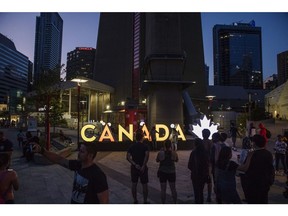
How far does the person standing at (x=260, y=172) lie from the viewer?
5211mm

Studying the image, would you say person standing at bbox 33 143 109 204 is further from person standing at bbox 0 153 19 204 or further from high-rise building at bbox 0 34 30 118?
high-rise building at bbox 0 34 30 118

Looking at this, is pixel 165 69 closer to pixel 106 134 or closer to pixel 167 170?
pixel 106 134

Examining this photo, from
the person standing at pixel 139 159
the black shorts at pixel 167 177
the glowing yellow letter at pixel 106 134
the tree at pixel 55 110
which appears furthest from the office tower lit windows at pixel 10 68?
the black shorts at pixel 167 177

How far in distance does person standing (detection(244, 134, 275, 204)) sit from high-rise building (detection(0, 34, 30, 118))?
247 feet

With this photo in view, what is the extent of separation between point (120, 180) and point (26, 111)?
41.1m

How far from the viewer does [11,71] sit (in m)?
107

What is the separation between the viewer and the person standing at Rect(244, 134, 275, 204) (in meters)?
5.21

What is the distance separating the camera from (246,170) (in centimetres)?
528

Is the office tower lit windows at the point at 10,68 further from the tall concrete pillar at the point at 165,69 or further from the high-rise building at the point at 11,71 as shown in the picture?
the tall concrete pillar at the point at 165,69

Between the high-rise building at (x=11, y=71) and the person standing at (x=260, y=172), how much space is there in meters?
75.2

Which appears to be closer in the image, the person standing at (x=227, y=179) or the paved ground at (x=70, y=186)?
the person standing at (x=227, y=179)

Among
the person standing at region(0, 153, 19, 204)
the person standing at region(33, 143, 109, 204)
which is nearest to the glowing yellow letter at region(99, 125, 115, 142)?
the person standing at region(0, 153, 19, 204)

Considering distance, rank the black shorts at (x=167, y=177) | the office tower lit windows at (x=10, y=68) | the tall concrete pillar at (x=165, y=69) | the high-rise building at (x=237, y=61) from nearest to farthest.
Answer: the black shorts at (x=167, y=177) → the tall concrete pillar at (x=165, y=69) → the office tower lit windows at (x=10, y=68) → the high-rise building at (x=237, y=61)

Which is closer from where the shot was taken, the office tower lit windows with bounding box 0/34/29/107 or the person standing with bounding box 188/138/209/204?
the person standing with bounding box 188/138/209/204
